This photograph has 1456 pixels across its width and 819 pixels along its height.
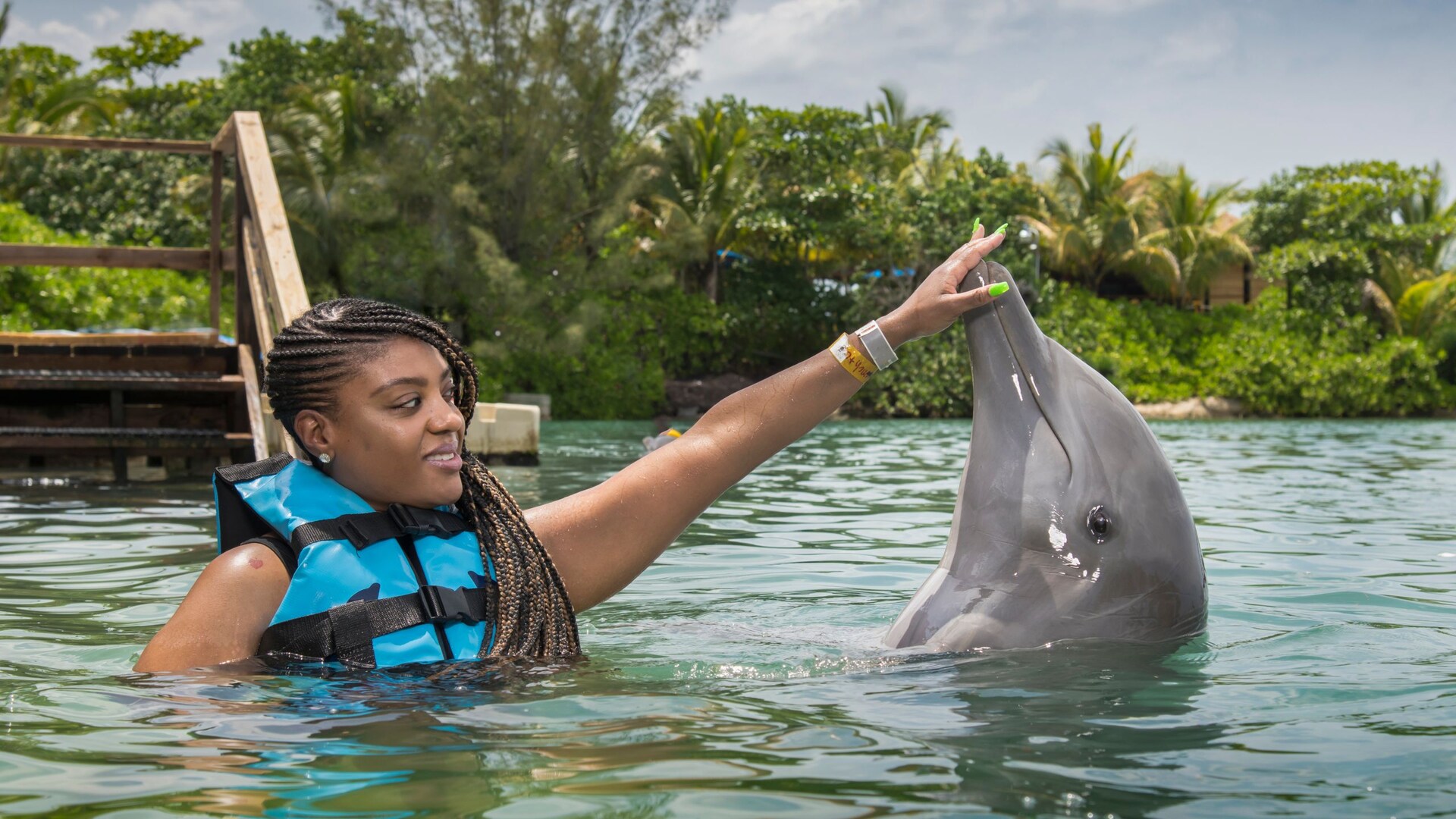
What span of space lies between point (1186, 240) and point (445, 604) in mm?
31155

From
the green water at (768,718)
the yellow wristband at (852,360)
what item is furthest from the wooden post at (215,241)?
the yellow wristband at (852,360)

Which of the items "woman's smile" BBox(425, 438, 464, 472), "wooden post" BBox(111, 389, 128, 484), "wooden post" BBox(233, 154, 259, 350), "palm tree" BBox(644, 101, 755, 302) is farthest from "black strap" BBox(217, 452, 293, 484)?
"palm tree" BBox(644, 101, 755, 302)

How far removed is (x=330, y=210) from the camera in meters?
25.0

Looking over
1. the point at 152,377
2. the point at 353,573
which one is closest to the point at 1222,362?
the point at 152,377

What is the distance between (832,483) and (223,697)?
23.4 feet

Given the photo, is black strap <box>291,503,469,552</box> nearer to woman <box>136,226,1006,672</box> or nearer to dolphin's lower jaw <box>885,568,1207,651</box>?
woman <box>136,226,1006,672</box>

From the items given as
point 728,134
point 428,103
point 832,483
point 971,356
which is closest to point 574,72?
point 428,103

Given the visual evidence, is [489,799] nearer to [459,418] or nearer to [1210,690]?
[459,418]

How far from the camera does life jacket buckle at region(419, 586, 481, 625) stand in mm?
2582

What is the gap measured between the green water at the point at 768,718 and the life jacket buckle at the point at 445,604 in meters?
0.11

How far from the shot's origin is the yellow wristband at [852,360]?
2.74m

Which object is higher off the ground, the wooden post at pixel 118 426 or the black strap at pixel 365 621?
the wooden post at pixel 118 426

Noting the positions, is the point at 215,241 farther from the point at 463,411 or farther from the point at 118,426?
the point at 463,411

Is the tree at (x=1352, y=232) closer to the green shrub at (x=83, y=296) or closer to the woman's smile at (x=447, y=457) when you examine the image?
the green shrub at (x=83, y=296)
